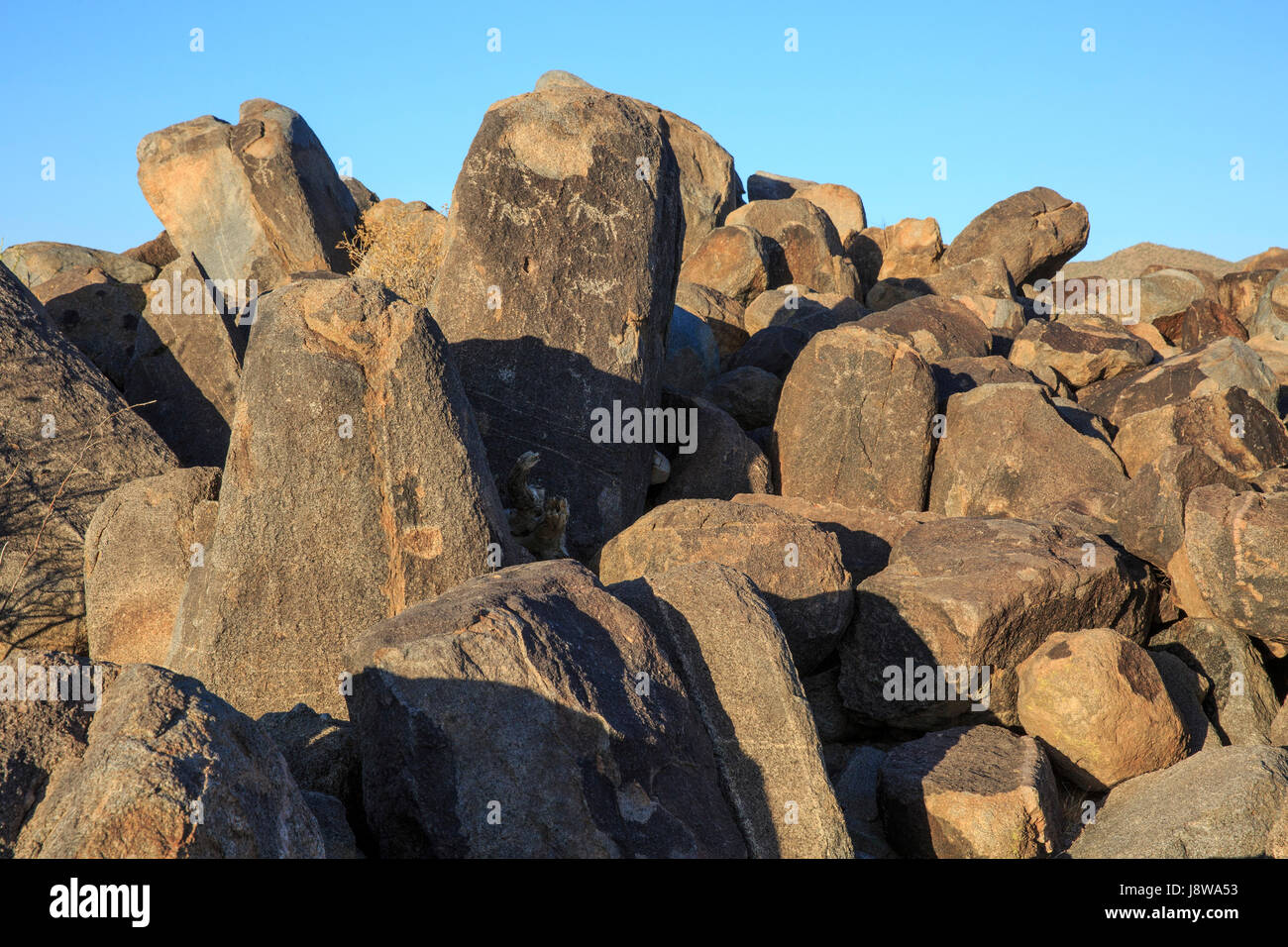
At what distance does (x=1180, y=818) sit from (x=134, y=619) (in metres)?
5.27

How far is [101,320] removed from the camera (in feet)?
33.7

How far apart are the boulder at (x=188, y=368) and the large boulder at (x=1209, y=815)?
21.5ft

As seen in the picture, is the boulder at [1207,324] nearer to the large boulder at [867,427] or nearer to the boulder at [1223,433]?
the boulder at [1223,433]

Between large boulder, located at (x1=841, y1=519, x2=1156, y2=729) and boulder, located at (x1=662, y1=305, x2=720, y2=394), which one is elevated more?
boulder, located at (x1=662, y1=305, x2=720, y2=394)

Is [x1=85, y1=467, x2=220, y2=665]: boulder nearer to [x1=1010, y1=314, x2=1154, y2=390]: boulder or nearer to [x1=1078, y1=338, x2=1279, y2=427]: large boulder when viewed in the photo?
[x1=1078, y1=338, x2=1279, y2=427]: large boulder

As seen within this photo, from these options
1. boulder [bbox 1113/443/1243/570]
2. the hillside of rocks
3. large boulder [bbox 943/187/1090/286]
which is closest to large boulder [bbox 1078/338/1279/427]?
the hillside of rocks

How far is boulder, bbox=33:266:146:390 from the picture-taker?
9898mm

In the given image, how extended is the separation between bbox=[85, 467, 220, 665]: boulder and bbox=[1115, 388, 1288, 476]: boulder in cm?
621
